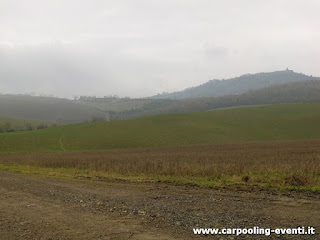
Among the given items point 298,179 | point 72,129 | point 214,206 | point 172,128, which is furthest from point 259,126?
point 214,206

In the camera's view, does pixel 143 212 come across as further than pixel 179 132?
No

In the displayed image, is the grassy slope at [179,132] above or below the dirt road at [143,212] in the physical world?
below

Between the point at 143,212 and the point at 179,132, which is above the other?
the point at 143,212

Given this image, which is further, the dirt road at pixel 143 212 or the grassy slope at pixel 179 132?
the grassy slope at pixel 179 132

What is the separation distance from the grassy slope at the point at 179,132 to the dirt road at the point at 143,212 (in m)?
65.8

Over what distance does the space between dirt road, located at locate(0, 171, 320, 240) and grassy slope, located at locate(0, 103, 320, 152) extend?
65.8m

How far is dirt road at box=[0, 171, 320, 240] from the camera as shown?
750cm

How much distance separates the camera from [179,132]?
92250mm

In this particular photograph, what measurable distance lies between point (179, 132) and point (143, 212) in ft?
273

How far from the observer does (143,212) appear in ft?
30.5

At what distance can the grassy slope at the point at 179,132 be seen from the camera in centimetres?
7994

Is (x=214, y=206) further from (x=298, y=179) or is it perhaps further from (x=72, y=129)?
(x=72, y=129)

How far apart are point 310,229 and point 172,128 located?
91627mm

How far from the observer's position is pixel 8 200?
39.0 feet
